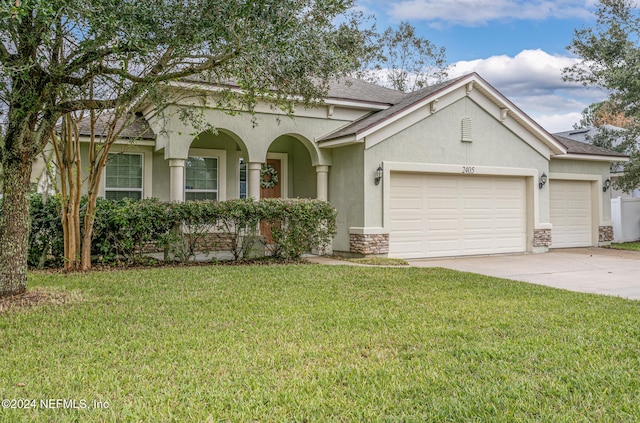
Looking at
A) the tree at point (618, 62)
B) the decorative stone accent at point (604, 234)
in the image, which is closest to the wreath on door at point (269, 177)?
the decorative stone accent at point (604, 234)

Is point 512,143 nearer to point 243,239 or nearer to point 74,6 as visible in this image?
point 243,239

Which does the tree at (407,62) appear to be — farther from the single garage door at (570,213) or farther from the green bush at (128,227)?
the green bush at (128,227)

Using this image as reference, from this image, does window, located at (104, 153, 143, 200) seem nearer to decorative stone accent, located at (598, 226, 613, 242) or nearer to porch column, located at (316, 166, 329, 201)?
porch column, located at (316, 166, 329, 201)

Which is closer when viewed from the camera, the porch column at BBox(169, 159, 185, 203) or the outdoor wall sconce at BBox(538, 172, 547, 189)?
the porch column at BBox(169, 159, 185, 203)

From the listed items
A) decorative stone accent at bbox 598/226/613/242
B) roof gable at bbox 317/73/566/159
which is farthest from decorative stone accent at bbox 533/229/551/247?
decorative stone accent at bbox 598/226/613/242

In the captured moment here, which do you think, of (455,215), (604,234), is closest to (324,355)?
(455,215)

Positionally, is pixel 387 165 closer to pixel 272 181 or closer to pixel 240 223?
pixel 240 223

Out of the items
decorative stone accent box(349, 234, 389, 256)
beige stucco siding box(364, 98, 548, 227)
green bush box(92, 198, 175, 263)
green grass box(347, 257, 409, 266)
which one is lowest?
green grass box(347, 257, 409, 266)

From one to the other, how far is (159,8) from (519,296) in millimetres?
6251

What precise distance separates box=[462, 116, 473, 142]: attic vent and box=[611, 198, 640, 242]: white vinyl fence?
8.28 metres

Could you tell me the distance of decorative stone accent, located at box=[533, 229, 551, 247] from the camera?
1403cm

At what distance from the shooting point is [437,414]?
3066 mm

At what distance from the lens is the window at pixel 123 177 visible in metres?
12.7

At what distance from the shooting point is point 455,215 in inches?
517
